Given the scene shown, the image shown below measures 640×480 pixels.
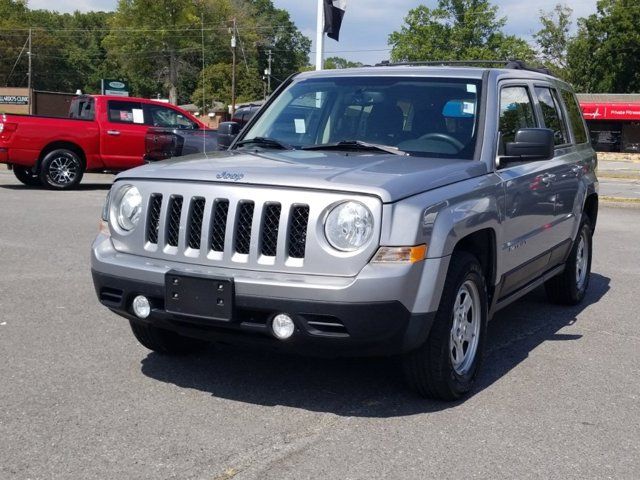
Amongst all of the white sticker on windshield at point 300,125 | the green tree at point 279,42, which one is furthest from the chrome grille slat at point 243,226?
the green tree at point 279,42

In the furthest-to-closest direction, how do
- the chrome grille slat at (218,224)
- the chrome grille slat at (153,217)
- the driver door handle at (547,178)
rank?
the driver door handle at (547,178) → the chrome grille slat at (153,217) → the chrome grille slat at (218,224)

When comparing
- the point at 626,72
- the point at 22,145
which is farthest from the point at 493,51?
the point at 22,145

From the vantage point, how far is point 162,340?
5.14 metres

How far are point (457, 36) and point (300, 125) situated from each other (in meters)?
80.5

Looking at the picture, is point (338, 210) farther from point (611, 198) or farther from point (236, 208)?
point (611, 198)

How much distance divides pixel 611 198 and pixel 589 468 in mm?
15373

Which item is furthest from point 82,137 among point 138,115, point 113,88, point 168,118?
point 113,88

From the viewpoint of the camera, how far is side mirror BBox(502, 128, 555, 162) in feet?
16.4

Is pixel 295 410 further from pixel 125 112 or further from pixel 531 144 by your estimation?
pixel 125 112

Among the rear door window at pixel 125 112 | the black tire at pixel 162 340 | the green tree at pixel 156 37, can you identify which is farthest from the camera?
the green tree at pixel 156 37

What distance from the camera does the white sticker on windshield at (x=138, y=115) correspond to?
56.4 feet

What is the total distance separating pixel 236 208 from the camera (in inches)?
165

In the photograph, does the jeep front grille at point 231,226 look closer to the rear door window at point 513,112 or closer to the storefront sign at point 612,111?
the rear door window at point 513,112

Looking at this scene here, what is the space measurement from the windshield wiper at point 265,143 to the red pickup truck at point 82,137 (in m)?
11.0
